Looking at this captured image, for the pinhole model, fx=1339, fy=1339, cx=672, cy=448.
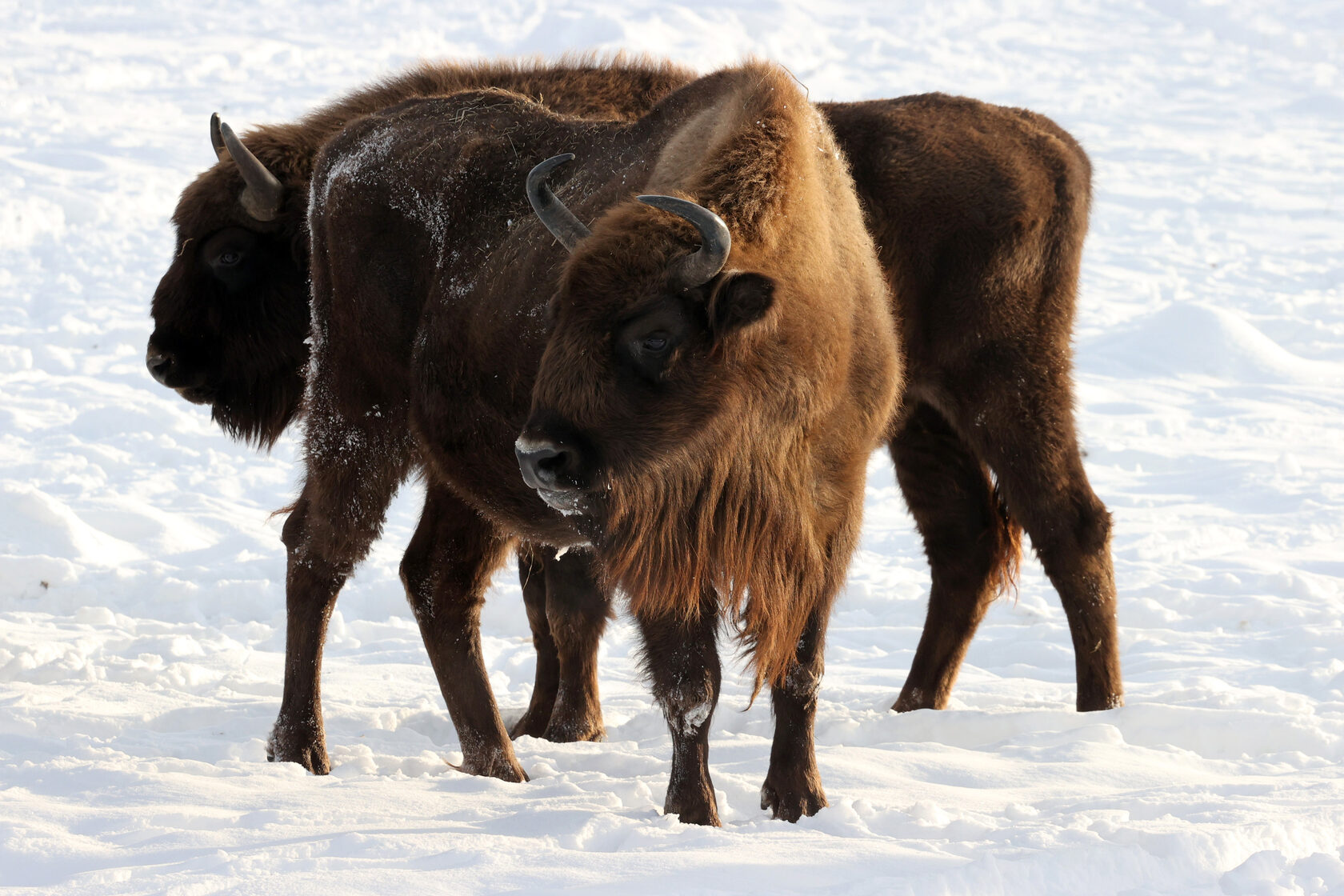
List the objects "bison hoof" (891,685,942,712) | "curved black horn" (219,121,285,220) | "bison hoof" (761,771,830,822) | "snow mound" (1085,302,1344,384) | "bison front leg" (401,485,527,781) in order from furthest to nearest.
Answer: "snow mound" (1085,302,1344,384), "bison hoof" (891,685,942,712), "curved black horn" (219,121,285,220), "bison front leg" (401,485,527,781), "bison hoof" (761,771,830,822)

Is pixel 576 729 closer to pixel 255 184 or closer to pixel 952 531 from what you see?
pixel 952 531

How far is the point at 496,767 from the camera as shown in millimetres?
4516

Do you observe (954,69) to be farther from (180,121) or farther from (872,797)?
(872,797)

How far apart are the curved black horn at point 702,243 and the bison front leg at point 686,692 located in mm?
926

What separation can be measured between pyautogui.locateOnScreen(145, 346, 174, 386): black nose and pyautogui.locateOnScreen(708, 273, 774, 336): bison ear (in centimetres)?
308

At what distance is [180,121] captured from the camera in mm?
15805

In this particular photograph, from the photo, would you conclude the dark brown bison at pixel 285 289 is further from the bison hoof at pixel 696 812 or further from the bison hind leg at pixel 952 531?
the bison hoof at pixel 696 812

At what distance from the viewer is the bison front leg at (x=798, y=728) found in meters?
3.79

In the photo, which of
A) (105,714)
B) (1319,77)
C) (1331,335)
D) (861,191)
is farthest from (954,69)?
(105,714)

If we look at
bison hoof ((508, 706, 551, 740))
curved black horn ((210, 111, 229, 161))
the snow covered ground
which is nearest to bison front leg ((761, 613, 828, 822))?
the snow covered ground

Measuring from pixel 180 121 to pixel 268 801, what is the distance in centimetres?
1393

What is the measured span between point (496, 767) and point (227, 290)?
2.37 meters

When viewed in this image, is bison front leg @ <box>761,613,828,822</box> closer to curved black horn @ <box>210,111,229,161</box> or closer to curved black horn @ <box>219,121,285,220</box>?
curved black horn @ <box>219,121,285,220</box>

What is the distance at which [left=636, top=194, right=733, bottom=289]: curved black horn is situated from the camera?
3.24 metres
